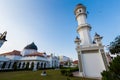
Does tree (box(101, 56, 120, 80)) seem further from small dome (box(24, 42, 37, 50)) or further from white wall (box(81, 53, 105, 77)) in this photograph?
small dome (box(24, 42, 37, 50))

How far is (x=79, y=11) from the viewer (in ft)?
85.6

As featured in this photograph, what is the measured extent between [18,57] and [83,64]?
4219 cm

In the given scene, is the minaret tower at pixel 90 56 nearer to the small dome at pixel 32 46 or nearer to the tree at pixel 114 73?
the tree at pixel 114 73

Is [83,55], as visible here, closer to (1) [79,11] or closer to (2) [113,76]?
(1) [79,11]

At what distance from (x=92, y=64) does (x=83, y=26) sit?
31.2ft

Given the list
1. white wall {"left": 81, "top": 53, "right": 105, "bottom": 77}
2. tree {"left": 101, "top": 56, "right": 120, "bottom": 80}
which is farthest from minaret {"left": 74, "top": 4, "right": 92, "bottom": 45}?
tree {"left": 101, "top": 56, "right": 120, "bottom": 80}

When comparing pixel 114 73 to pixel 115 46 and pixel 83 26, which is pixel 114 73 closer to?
Answer: pixel 83 26

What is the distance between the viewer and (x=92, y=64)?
19594 mm

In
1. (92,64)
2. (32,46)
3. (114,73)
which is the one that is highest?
(32,46)

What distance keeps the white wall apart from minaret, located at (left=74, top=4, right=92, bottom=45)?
3502 mm

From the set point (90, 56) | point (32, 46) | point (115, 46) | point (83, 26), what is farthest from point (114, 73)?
point (32, 46)

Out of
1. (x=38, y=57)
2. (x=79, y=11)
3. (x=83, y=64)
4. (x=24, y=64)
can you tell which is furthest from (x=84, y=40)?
(x=24, y=64)

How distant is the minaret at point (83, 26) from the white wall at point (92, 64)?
350 cm

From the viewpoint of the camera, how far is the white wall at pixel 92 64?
1905 centimetres
